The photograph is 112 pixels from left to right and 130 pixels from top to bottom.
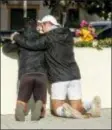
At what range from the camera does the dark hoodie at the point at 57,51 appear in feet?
28.9

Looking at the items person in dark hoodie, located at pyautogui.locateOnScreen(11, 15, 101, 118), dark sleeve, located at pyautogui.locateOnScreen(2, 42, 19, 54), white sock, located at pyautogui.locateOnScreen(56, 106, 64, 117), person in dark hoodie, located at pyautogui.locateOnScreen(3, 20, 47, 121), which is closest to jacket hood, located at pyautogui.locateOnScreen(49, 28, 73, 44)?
person in dark hoodie, located at pyautogui.locateOnScreen(11, 15, 101, 118)

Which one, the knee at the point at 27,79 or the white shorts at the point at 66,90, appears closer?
the knee at the point at 27,79

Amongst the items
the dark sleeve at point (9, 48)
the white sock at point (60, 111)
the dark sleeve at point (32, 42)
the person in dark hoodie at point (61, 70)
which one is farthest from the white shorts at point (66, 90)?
the dark sleeve at point (9, 48)

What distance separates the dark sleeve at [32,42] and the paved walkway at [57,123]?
1263 millimetres

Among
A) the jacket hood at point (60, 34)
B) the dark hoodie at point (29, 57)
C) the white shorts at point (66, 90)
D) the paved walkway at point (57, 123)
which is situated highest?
the jacket hood at point (60, 34)

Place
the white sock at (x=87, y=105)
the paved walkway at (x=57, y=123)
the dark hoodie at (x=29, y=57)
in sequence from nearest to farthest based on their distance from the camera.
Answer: the paved walkway at (x=57, y=123) < the dark hoodie at (x=29, y=57) < the white sock at (x=87, y=105)

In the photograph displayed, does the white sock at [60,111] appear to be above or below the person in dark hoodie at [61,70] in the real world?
below

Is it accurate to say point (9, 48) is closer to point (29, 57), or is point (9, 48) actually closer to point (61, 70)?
point (29, 57)

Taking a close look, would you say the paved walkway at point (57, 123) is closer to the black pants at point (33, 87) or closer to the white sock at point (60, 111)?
the white sock at point (60, 111)

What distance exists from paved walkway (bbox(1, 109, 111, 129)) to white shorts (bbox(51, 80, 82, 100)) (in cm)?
41

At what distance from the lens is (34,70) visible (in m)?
8.87

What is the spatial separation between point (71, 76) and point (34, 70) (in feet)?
2.18

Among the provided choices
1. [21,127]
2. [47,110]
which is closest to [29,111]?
[47,110]

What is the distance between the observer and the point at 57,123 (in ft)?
28.3
